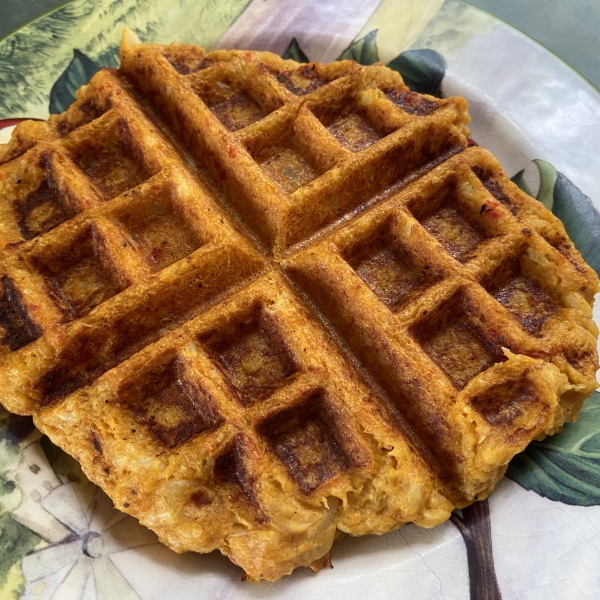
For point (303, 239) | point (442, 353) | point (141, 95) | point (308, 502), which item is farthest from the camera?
point (141, 95)

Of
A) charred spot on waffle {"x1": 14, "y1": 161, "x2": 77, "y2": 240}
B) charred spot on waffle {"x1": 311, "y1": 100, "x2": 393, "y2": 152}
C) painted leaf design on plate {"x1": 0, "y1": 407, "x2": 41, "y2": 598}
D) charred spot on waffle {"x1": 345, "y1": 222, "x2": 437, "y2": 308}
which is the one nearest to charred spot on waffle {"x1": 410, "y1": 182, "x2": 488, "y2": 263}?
charred spot on waffle {"x1": 345, "y1": 222, "x2": 437, "y2": 308}

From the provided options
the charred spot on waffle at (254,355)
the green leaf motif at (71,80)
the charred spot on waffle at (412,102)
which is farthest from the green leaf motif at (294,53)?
the charred spot on waffle at (254,355)

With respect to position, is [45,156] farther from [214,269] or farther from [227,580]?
[227,580]

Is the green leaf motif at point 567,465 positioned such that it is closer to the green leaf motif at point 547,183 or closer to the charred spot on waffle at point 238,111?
the green leaf motif at point 547,183

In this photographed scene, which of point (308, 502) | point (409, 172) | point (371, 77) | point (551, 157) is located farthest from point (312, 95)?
point (308, 502)

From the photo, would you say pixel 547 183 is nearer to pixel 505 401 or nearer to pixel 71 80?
pixel 505 401
